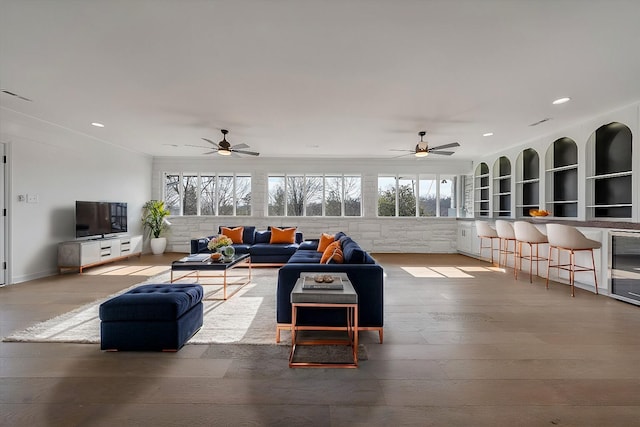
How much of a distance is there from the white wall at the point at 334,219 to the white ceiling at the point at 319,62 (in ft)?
10.9

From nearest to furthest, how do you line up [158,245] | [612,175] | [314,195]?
[612,175] → [158,245] → [314,195]

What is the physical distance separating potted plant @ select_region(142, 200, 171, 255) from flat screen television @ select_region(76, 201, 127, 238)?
3.17 ft

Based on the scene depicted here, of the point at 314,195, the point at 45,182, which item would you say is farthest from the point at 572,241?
the point at 45,182

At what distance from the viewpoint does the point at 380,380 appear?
2145 mm

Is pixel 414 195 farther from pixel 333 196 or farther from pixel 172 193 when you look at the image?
pixel 172 193

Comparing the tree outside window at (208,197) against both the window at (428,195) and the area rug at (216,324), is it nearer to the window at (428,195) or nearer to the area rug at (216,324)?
the area rug at (216,324)

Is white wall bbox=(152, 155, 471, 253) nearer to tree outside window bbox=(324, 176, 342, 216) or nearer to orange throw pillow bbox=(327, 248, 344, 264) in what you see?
tree outside window bbox=(324, 176, 342, 216)

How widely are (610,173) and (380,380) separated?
17.2 ft

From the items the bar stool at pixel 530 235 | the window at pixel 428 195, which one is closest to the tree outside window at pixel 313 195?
the window at pixel 428 195

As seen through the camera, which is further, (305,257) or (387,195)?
(387,195)

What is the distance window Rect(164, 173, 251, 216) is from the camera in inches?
347

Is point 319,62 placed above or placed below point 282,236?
above

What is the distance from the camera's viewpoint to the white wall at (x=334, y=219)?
8633 millimetres

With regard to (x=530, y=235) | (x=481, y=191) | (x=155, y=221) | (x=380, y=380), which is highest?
(x=481, y=191)
